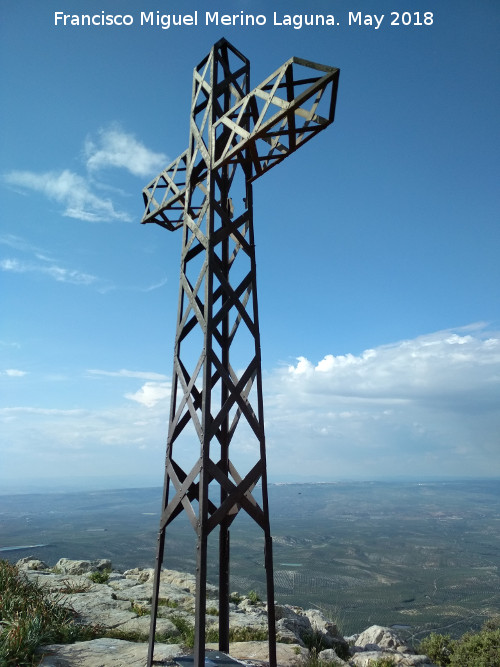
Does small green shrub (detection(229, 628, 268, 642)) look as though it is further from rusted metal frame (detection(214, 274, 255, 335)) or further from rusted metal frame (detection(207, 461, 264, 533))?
rusted metal frame (detection(214, 274, 255, 335))

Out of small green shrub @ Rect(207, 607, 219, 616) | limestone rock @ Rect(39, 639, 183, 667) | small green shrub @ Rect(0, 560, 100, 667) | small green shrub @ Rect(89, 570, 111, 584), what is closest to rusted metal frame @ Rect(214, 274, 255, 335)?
limestone rock @ Rect(39, 639, 183, 667)

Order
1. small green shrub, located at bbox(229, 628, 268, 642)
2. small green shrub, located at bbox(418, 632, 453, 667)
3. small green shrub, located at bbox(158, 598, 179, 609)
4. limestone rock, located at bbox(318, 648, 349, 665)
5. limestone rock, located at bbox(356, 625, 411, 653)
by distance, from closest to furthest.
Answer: limestone rock, located at bbox(318, 648, 349, 665), small green shrub, located at bbox(229, 628, 268, 642), small green shrub, located at bbox(158, 598, 179, 609), limestone rock, located at bbox(356, 625, 411, 653), small green shrub, located at bbox(418, 632, 453, 667)

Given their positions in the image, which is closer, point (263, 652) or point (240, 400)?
point (240, 400)

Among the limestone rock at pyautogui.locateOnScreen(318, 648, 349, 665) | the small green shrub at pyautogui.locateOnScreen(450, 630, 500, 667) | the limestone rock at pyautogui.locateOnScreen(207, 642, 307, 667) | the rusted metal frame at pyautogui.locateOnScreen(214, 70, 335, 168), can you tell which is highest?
the rusted metal frame at pyautogui.locateOnScreen(214, 70, 335, 168)

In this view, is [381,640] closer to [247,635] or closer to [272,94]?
[247,635]

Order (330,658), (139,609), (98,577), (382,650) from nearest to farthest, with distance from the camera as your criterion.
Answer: (330,658) → (139,609) → (382,650) → (98,577)

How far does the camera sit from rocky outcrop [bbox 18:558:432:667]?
6781mm

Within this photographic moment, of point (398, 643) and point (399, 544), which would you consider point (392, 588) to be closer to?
point (399, 544)

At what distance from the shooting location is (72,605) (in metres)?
9.36

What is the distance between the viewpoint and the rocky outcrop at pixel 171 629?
6781 millimetres

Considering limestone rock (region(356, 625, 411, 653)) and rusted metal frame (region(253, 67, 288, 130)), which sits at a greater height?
rusted metal frame (region(253, 67, 288, 130))

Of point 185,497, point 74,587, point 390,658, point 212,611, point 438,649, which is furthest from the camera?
point 438,649

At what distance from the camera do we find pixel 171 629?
8.59 m

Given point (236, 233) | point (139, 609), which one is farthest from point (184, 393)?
point (139, 609)
